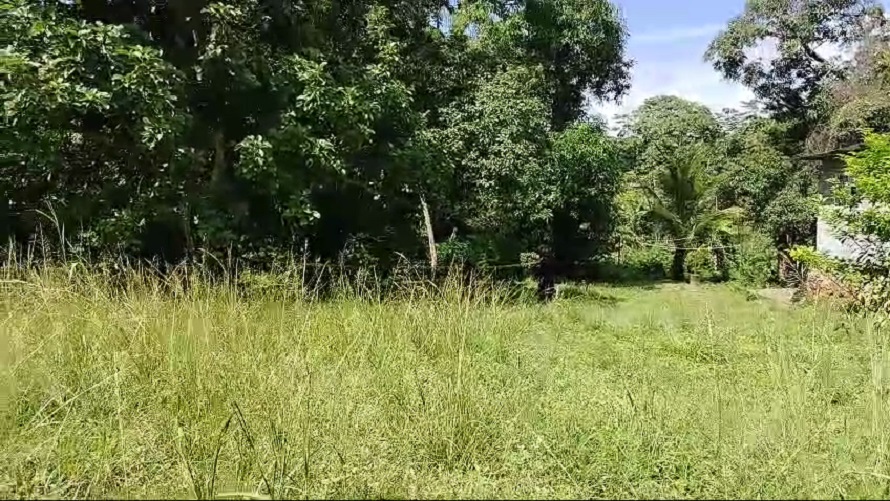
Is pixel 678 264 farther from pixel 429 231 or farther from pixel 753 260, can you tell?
pixel 429 231

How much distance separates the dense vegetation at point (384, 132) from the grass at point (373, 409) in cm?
187

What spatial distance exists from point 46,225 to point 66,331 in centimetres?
334

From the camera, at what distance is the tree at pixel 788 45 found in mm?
14320

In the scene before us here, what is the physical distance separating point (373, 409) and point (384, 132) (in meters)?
→ 6.24

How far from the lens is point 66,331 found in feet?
10.6

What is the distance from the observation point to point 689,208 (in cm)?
1588

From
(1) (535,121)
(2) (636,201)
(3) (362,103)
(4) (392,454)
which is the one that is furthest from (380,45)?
(2) (636,201)

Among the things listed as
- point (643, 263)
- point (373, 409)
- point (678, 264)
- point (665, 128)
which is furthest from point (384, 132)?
point (665, 128)

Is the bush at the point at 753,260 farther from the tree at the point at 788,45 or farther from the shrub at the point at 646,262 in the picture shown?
the tree at the point at 788,45

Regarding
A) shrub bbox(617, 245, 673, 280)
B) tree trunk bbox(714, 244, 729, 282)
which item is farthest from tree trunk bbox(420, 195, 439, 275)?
tree trunk bbox(714, 244, 729, 282)

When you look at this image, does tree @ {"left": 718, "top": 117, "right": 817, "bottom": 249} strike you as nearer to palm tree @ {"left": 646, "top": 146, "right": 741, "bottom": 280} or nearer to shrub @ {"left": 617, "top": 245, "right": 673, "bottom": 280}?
palm tree @ {"left": 646, "top": 146, "right": 741, "bottom": 280}

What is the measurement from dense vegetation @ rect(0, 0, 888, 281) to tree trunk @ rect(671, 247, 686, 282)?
71 mm

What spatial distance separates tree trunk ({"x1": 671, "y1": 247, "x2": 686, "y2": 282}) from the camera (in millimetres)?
16453

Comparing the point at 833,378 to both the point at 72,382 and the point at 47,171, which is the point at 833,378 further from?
the point at 47,171
